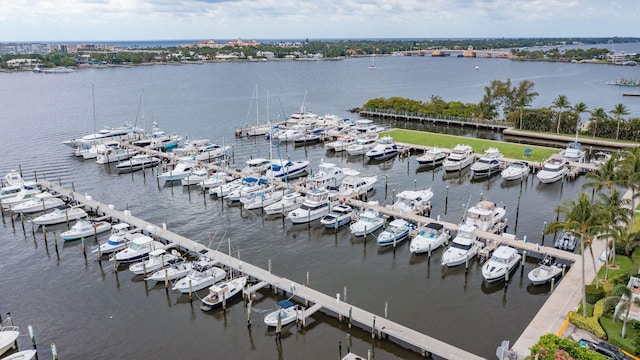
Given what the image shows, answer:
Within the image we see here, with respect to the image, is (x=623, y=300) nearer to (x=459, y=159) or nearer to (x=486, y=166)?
(x=486, y=166)

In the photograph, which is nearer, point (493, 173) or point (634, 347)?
point (634, 347)

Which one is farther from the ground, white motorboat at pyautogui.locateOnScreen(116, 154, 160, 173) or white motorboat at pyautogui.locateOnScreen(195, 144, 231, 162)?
white motorboat at pyautogui.locateOnScreen(195, 144, 231, 162)

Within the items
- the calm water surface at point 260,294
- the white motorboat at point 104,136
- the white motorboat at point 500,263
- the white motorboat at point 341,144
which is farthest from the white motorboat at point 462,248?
the white motorboat at point 104,136

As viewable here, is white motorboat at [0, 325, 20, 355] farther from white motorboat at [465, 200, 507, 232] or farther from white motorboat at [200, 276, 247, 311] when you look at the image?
white motorboat at [465, 200, 507, 232]

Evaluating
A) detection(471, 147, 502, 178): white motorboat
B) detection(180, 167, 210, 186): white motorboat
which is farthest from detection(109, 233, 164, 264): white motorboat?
detection(471, 147, 502, 178): white motorboat

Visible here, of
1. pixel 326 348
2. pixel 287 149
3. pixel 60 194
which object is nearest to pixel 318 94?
pixel 287 149

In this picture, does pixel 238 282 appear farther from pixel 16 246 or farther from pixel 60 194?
pixel 60 194

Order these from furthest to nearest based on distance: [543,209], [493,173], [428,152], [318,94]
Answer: [318,94]
[428,152]
[493,173]
[543,209]

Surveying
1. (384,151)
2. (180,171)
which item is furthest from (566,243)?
(180,171)
